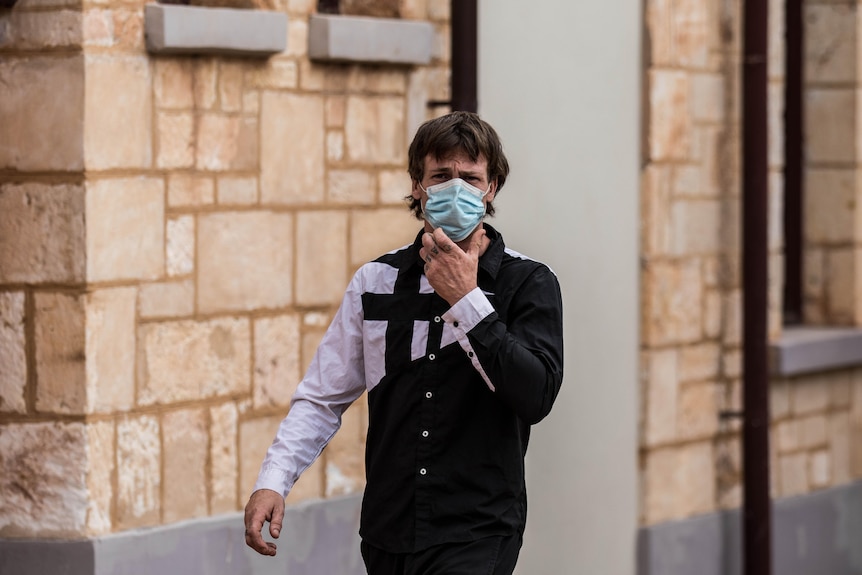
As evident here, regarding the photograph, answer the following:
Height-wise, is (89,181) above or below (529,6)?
below

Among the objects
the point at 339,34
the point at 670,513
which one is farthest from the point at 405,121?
the point at 670,513

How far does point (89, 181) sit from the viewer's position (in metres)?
5.68

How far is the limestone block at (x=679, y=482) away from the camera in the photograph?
788cm

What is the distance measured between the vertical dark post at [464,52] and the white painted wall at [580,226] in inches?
12.8

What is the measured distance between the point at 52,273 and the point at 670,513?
3329 mm

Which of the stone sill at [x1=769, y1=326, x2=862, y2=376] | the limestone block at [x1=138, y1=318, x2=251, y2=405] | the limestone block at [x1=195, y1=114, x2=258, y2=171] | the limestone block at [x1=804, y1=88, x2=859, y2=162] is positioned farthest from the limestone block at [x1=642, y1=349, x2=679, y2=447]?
the limestone block at [x1=195, y1=114, x2=258, y2=171]

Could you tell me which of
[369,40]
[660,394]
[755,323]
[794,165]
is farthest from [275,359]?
[794,165]

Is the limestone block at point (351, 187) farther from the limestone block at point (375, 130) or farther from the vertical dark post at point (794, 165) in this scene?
the vertical dark post at point (794, 165)

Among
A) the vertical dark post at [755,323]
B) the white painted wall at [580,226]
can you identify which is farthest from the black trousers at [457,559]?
the vertical dark post at [755,323]

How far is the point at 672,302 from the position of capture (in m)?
7.95

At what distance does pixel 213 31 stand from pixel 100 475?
146cm

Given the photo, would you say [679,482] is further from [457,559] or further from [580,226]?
[457,559]

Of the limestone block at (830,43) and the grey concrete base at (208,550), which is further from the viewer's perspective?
the limestone block at (830,43)

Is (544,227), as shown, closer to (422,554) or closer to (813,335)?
(813,335)
